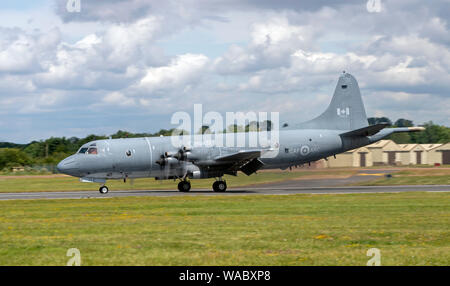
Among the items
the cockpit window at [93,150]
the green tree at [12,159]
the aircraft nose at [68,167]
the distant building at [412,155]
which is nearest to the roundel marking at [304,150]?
the cockpit window at [93,150]

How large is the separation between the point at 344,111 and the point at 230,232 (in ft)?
90.7

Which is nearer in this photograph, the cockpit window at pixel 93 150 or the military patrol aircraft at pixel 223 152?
the cockpit window at pixel 93 150

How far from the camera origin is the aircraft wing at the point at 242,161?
36206 mm

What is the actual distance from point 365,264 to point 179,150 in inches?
1004

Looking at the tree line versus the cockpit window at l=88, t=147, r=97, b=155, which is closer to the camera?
the cockpit window at l=88, t=147, r=97, b=155

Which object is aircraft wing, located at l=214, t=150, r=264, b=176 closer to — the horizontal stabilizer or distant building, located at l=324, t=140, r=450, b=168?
the horizontal stabilizer

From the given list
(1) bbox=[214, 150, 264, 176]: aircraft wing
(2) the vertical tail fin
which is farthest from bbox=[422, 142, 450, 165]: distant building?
(1) bbox=[214, 150, 264, 176]: aircraft wing

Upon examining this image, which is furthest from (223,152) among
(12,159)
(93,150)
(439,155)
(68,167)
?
(439,155)

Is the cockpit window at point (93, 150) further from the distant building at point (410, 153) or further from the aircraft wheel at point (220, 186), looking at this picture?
the distant building at point (410, 153)

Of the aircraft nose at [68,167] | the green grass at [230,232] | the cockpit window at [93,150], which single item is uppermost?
the cockpit window at [93,150]

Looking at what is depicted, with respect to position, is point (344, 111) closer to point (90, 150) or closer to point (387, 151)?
point (90, 150)

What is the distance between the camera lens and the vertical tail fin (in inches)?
1673
